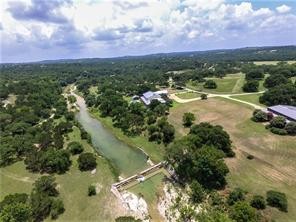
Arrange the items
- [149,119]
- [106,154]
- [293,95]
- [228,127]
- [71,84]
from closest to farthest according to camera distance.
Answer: [106,154] → [228,127] → [149,119] → [293,95] → [71,84]

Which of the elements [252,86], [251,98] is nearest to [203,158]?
[251,98]

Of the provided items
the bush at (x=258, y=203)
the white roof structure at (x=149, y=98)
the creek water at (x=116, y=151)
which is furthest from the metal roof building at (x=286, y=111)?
the creek water at (x=116, y=151)

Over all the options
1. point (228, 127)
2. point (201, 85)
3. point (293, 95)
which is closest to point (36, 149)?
point (228, 127)

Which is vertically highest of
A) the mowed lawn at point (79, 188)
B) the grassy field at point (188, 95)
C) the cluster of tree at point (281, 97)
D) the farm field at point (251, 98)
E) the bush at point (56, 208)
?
the bush at point (56, 208)

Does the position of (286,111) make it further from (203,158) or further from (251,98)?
(203,158)

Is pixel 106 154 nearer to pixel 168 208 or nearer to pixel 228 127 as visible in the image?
pixel 168 208

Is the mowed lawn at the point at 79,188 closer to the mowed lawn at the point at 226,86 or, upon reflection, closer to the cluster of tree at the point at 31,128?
the cluster of tree at the point at 31,128

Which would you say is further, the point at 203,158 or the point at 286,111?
the point at 286,111
